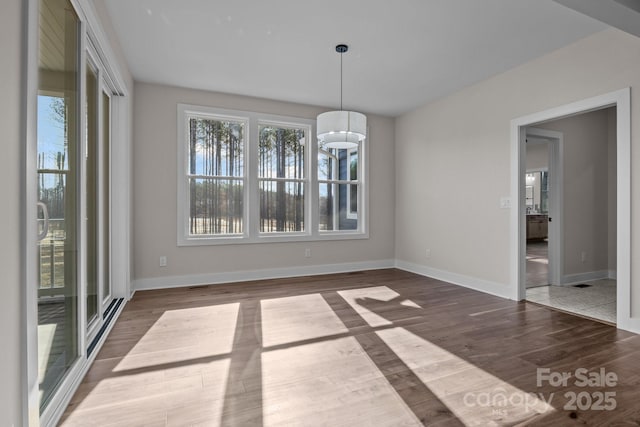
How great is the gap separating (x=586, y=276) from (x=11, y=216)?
621cm

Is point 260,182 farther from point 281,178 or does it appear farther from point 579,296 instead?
point 579,296

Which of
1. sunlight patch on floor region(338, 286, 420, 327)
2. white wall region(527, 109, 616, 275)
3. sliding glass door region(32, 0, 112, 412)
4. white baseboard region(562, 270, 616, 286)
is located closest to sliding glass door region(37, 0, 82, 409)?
sliding glass door region(32, 0, 112, 412)

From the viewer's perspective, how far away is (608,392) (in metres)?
1.93

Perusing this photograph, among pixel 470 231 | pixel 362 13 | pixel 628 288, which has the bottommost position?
pixel 628 288

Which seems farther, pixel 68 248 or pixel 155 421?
pixel 68 248

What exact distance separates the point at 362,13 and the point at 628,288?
3275mm

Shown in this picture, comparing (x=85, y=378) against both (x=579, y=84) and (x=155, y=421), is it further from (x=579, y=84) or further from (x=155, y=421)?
(x=579, y=84)

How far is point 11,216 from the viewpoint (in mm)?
1261

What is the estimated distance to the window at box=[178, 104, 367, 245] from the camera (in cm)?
466

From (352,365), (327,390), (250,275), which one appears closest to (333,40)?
(352,365)

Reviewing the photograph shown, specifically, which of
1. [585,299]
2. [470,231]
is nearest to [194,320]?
[470,231]

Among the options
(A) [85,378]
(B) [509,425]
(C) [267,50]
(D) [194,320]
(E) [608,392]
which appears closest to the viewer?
(B) [509,425]

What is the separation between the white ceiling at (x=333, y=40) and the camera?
2738mm

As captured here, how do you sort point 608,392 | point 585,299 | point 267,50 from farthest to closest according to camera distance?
point 585,299 < point 267,50 < point 608,392
